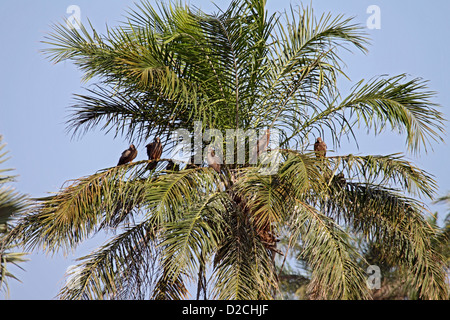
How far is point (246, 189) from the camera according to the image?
24.9ft

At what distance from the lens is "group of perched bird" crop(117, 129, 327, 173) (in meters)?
8.22

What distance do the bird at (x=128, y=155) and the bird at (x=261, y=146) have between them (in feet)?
5.00

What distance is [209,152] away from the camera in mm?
8266

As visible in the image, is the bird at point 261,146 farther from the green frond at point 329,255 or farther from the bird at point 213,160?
the green frond at point 329,255

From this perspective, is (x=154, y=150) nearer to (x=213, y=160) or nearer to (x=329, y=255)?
(x=213, y=160)

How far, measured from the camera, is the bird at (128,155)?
335 inches

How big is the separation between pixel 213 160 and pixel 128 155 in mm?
1132

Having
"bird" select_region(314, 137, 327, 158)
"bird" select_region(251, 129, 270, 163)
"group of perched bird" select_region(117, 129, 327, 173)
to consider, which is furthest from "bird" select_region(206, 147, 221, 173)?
"bird" select_region(314, 137, 327, 158)

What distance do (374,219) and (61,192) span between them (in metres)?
3.77

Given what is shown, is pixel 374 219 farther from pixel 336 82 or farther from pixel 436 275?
pixel 336 82

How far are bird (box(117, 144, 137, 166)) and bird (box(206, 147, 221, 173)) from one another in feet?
3.24

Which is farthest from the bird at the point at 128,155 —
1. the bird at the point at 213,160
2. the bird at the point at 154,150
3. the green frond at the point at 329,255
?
the green frond at the point at 329,255

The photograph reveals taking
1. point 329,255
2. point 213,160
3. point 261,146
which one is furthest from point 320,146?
point 329,255

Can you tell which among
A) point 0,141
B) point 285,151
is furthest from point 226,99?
point 0,141
